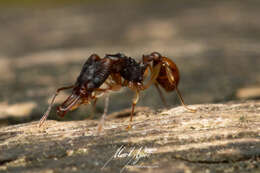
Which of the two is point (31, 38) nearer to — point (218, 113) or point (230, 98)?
point (230, 98)

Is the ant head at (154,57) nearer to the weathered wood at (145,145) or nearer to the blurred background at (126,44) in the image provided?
the blurred background at (126,44)

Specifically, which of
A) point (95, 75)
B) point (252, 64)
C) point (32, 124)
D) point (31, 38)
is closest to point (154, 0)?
point (31, 38)
